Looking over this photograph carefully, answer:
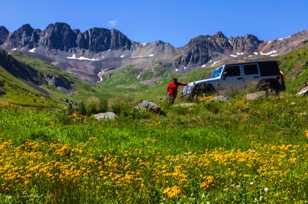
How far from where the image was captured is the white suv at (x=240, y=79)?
35.0 meters

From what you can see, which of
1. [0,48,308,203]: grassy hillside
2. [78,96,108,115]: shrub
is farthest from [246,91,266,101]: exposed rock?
[78,96,108,115]: shrub

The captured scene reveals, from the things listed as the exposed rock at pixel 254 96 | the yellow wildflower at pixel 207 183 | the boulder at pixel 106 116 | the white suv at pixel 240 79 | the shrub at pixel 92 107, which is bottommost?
the yellow wildflower at pixel 207 183

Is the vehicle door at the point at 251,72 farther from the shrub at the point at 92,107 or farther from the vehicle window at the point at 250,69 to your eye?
the shrub at the point at 92,107

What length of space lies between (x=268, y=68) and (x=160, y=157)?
2324 centimetres

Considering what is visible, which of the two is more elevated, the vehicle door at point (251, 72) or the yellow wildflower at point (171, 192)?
the vehicle door at point (251, 72)

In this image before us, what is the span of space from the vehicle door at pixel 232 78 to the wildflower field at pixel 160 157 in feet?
29.5

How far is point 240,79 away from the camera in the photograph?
35438 mm

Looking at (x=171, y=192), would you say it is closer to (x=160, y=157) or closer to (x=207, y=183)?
(x=207, y=183)

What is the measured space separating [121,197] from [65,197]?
89 centimetres

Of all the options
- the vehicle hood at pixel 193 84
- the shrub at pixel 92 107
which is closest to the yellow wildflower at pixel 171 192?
the shrub at pixel 92 107

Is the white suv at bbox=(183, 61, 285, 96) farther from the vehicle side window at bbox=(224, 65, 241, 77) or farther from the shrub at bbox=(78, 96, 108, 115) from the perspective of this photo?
the shrub at bbox=(78, 96, 108, 115)

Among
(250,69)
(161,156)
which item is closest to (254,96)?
(250,69)

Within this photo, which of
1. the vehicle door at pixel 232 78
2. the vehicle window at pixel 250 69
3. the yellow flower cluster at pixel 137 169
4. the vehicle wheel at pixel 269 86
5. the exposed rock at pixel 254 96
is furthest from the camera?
the vehicle window at pixel 250 69

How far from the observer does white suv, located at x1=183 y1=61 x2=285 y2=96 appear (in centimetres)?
3497
